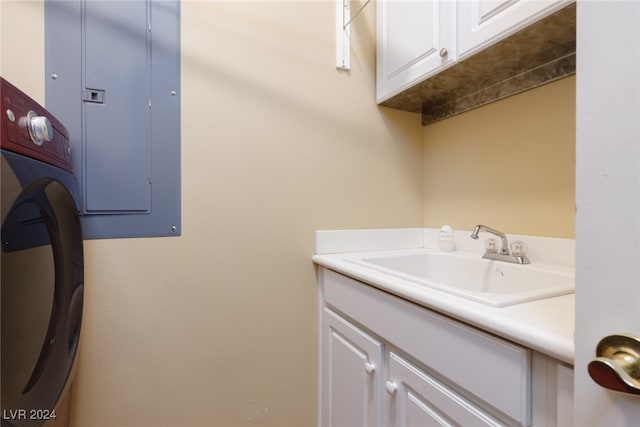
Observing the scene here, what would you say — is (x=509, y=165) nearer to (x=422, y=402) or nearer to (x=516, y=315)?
(x=516, y=315)

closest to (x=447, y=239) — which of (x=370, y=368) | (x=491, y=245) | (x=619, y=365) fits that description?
(x=491, y=245)

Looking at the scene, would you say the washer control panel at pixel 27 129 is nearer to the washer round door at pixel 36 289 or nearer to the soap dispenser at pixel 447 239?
the washer round door at pixel 36 289

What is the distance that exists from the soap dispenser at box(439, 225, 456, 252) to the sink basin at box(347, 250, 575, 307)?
0.13ft

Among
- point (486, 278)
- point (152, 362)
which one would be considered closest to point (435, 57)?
point (486, 278)

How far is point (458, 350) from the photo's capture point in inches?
24.6

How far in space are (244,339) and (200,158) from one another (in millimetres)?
732

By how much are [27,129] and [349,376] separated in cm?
112

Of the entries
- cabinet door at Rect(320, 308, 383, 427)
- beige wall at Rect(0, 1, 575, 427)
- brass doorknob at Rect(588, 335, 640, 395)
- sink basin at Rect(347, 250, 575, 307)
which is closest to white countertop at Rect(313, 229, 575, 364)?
sink basin at Rect(347, 250, 575, 307)

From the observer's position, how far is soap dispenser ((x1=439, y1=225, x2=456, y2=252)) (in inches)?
53.5

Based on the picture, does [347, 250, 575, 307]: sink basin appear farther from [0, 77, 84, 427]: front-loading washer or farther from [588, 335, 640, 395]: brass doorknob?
[0, 77, 84, 427]: front-loading washer

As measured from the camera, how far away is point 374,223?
1433mm

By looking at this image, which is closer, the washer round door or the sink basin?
the washer round door

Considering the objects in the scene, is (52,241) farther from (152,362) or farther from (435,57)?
(435,57)

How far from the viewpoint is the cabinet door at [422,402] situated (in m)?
0.62
